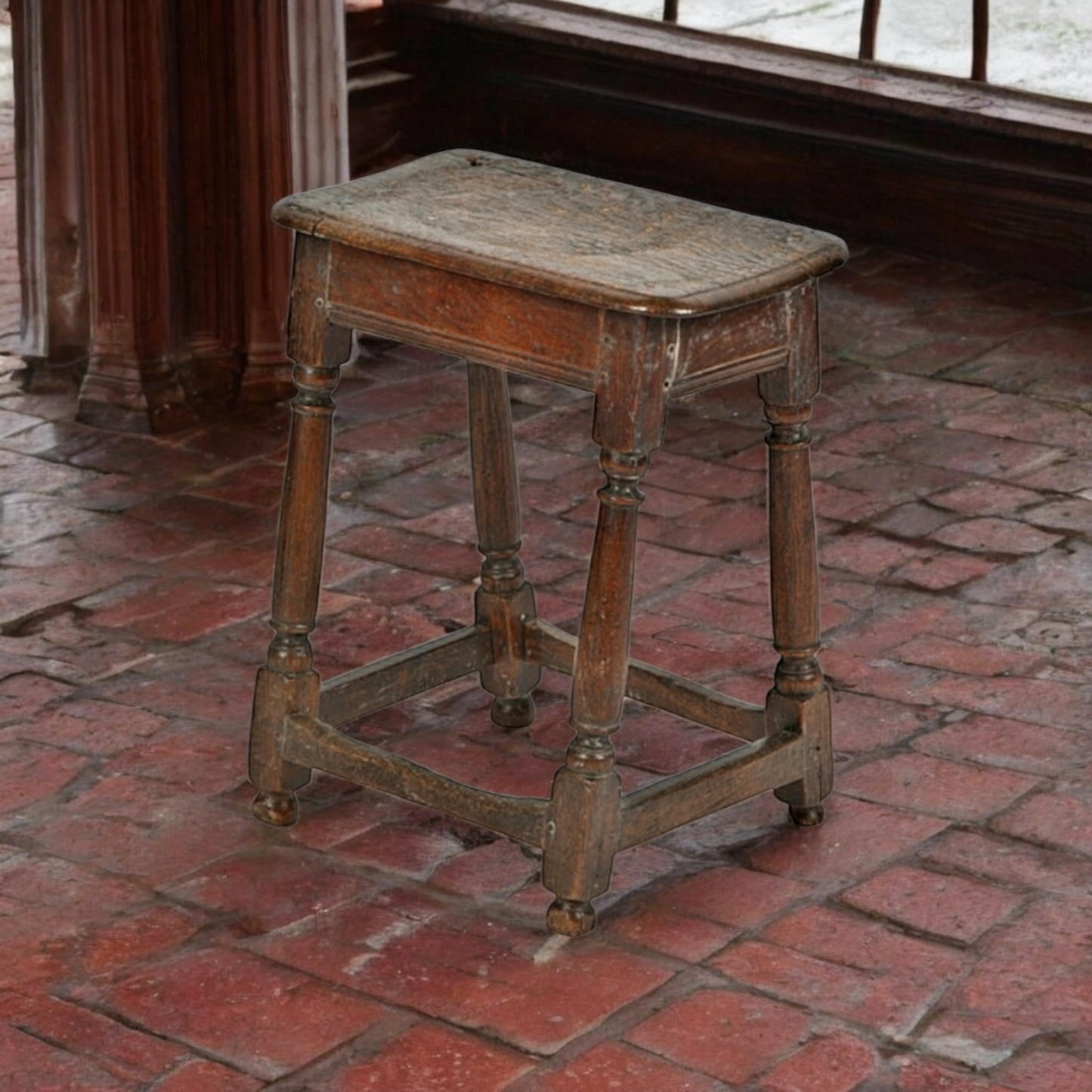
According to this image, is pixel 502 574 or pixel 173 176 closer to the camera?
pixel 502 574

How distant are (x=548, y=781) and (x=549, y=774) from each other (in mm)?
25

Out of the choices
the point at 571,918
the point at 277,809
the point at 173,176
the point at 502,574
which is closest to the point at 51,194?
the point at 173,176

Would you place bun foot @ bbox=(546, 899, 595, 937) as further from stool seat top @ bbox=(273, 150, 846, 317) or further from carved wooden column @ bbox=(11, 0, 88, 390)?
carved wooden column @ bbox=(11, 0, 88, 390)

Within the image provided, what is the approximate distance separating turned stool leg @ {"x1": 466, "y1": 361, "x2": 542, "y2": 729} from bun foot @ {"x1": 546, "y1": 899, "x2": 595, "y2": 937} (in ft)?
2.14

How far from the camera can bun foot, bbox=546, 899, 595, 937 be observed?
299 cm

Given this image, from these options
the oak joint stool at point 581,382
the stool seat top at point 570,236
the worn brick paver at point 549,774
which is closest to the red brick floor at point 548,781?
the worn brick paver at point 549,774

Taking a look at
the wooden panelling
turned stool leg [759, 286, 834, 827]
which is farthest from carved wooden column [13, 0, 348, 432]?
turned stool leg [759, 286, 834, 827]

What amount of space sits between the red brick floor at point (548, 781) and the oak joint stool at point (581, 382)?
126mm

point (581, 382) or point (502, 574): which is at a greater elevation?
point (581, 382)

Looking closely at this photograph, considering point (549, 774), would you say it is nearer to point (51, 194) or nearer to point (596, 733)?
point (596, 733)

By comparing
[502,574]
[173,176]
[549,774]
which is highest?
[173,176]

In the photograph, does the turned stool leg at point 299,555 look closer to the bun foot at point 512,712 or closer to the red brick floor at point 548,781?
the red brick floor at point 548,781

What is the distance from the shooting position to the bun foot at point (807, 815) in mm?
3285

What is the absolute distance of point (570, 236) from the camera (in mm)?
2975
